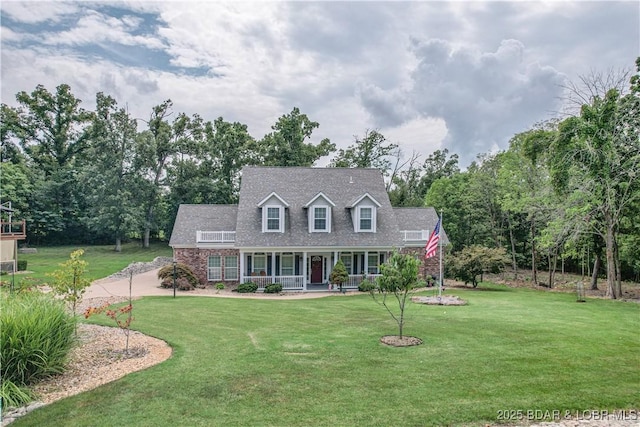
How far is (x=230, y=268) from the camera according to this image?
2323cm

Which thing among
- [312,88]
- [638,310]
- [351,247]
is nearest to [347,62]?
[312,88]

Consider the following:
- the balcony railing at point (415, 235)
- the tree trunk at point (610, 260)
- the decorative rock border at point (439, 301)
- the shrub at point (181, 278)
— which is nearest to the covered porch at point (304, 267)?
the balcony railing at point (415, 235)

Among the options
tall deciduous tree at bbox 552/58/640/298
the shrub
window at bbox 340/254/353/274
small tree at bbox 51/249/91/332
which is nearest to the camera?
small tree at bbox 51/249/91/332

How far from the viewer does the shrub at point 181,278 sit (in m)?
21.1

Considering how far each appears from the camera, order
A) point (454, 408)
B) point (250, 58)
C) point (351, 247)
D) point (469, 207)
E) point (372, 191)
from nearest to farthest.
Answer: point (454, 408), point (250, 58), point (351, 247), point (372, 191), point (469, 207)

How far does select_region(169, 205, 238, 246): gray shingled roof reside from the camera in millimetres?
23391

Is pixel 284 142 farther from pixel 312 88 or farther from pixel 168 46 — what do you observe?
pixel 168 46

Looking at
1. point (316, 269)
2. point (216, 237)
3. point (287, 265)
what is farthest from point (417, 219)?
point (216, 237)

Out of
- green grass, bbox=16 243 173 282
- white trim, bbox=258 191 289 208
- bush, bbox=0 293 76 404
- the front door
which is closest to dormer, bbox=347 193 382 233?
the front door

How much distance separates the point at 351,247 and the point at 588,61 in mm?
14791

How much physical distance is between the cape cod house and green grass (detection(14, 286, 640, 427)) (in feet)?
33.1

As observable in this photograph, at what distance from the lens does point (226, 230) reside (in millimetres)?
24531

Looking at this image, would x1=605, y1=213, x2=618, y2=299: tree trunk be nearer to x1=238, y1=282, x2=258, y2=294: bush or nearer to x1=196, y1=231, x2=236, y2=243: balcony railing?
x1=238, y1=282, x2=258, y2=294: bush

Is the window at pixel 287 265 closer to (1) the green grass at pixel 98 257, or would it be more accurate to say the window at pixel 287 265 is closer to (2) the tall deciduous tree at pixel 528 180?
(1) the green grass at pixel 98 257
